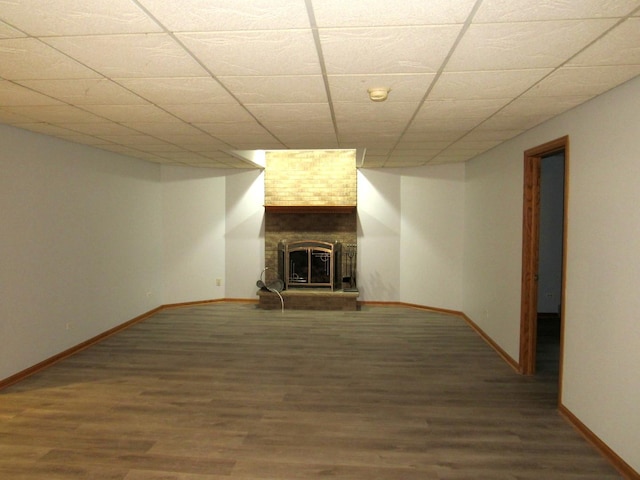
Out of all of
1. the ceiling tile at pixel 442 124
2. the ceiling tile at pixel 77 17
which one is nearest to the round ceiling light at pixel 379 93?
the ceiling tile at pixel 442 124

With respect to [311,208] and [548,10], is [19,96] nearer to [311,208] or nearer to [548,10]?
[548,10]

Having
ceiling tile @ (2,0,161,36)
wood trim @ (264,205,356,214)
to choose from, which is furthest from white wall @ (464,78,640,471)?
wood trim @ (264,205,356,214)

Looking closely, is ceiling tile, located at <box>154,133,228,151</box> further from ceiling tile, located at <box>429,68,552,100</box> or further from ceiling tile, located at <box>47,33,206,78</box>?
ceiling tile, located at <box>429,68,552,100</box>

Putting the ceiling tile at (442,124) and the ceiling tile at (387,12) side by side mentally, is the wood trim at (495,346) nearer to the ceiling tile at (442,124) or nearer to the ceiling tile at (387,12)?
the ceiling tile at (442,124)

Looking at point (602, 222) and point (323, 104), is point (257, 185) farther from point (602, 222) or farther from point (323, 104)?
point (602, 222)

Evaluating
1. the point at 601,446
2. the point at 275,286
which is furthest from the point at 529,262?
the point at 275,286

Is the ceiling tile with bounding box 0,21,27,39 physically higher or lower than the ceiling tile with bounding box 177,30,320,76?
lower

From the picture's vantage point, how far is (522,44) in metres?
1.94

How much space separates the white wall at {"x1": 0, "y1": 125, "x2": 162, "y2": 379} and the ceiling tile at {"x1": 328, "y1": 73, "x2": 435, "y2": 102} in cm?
316

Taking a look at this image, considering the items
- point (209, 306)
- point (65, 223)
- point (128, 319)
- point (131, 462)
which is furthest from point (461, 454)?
point (209, 306)

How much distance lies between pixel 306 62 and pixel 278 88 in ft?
1.60

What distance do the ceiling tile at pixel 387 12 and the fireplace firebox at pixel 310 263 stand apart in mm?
5636

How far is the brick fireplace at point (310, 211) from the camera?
7238 mm

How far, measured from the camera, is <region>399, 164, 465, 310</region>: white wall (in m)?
6.71
